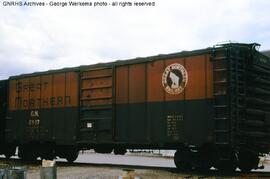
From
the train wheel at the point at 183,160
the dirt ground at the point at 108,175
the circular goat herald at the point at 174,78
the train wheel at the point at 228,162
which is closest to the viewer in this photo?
the dirt ground at the point at 108,175

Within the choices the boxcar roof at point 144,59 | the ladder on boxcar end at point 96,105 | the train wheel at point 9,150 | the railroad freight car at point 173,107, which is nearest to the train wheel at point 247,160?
the railroad freight car at point 173,107

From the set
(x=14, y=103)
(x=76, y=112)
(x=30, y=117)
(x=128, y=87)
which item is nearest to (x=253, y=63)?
(x=128, y=87)

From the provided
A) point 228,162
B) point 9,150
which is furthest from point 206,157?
point 9,150

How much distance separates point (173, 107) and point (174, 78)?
1.01 m

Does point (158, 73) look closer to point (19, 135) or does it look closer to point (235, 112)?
point (235, 112)

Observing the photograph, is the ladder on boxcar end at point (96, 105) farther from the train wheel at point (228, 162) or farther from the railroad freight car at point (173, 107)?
the train wheel at point (228, 162)

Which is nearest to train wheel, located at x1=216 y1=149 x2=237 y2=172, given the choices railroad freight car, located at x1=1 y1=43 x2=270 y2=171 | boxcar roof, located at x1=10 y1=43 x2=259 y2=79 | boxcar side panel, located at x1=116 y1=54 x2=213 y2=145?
railroad freight car, located at x1=1 y1=43 x2=270 y2=171

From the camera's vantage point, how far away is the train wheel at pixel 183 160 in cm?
1373

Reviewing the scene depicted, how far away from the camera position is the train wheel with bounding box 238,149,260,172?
1370cm

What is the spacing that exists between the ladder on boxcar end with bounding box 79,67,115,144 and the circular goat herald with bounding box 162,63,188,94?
97.4 inches

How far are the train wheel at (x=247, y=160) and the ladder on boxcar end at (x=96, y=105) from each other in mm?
4886

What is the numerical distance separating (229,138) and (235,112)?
840 mm

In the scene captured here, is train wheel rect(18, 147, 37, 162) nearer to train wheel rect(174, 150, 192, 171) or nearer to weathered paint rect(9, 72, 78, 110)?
weathered paint rect(9, 72, 78, 110)

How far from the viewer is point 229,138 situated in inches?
483
